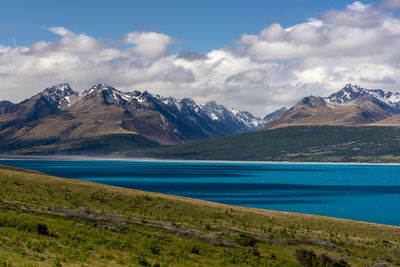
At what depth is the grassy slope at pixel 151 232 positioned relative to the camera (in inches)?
1606

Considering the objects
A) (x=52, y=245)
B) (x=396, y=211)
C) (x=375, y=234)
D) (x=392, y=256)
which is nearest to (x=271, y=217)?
(x=375, y=234)

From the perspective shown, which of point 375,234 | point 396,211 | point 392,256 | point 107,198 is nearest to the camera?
point 392,256

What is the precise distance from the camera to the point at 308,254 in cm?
4903

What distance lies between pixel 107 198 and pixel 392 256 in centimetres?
4100

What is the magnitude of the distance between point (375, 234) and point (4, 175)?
191 feet

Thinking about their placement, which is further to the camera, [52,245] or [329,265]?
[329,265]

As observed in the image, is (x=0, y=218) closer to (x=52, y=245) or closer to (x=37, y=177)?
(x=52, y=245)

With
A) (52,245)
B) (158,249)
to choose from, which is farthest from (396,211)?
(52,245)

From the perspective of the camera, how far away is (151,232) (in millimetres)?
52562

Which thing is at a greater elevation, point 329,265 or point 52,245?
point 52,245

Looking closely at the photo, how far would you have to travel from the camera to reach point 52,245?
40.6 m

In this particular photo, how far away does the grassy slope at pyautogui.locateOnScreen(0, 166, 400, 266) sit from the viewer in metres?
40.8

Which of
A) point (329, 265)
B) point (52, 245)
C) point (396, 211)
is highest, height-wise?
point (52, 245)

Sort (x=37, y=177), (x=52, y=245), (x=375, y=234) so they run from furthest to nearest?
(x=37, y=177), (x=375, y=234), (x=52, y=245)
